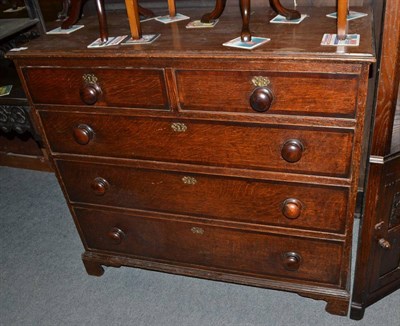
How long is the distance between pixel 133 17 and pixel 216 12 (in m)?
0.33

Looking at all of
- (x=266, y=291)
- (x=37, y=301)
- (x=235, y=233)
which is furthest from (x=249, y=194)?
(x=37, y=301)

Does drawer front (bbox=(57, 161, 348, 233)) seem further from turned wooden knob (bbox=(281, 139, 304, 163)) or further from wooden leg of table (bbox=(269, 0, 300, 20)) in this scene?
wooden leg of table (bbox=(269, 0, 300, 20))

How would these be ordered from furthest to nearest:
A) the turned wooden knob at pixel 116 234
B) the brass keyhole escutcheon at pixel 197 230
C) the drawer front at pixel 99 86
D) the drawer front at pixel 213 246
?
the turned wooden knob at pixel 116 234 → the brass keyhole escutcheon at pixel 197 230 → the drawer front at pixel 213 246 → the drawer front at pixel 99 86

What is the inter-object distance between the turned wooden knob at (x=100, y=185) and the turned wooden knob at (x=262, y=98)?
810mm

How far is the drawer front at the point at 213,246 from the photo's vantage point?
5.93ft

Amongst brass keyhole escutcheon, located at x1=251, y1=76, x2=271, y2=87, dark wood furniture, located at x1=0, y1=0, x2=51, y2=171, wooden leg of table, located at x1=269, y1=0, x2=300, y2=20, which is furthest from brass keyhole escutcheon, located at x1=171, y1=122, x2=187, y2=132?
dark wood furniture, located at x1=0, y1=0, x2=51, y2=171

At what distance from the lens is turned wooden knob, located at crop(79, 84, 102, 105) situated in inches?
64.6

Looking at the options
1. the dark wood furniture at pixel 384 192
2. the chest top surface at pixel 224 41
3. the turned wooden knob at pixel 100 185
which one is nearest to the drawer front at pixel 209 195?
the turned wooden knob at pixel 100 185

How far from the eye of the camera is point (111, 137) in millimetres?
1770

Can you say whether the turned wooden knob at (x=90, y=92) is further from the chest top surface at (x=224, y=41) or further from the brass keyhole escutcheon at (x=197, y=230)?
the brass keyhole escutcheon at (x=197, y=230)

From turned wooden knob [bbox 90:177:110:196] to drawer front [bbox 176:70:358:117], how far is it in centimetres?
58

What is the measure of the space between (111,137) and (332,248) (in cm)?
99

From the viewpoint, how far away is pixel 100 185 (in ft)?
6.29

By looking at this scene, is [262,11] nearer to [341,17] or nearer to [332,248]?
[341,17]
